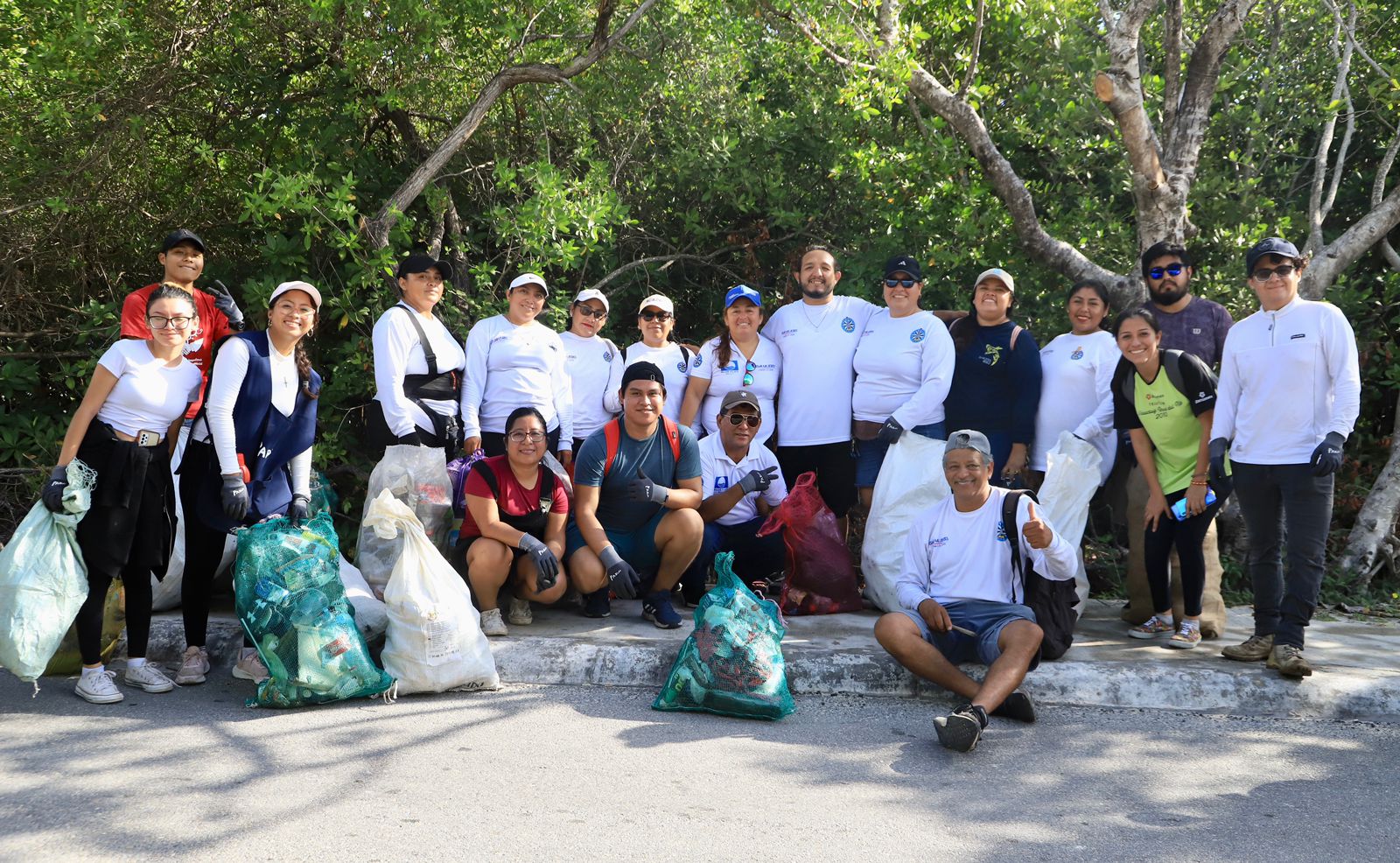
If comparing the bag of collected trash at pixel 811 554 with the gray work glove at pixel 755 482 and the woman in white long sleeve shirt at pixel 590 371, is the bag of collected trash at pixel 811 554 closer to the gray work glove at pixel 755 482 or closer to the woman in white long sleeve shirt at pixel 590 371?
the gray work glove at pixel 755 482

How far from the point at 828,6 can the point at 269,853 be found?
6322 millimetres

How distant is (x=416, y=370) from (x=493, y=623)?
4.52ft

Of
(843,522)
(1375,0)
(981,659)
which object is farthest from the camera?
(1375,0)

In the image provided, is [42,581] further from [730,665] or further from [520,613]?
[730,665]

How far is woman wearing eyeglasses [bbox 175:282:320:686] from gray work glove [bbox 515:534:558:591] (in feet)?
3.32

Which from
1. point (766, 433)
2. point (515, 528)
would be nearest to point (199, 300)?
point (515, 528)

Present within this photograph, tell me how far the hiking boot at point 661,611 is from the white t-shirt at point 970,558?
4.07ft

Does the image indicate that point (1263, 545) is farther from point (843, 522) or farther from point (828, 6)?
point (828, 6)

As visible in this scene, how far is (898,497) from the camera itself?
5.86 metres

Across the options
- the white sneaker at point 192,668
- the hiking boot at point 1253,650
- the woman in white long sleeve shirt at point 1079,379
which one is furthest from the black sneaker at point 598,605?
the hiking boot at point 1253,650

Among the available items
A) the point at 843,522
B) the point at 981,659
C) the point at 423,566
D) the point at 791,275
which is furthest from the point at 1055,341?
the point at 423,566

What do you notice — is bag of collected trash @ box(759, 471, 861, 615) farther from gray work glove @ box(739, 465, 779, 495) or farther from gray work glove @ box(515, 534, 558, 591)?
gray work glove @ box(515, 534, 558, 591)

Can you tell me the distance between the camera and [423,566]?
478 centimetres

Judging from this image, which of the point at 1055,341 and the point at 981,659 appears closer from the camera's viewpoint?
the point at 981,659
